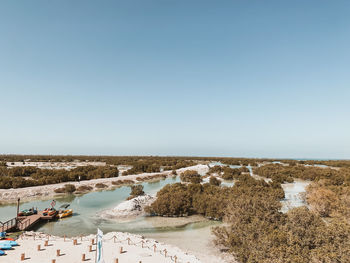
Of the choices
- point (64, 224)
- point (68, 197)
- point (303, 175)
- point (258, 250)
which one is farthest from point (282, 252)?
point (303, 175)

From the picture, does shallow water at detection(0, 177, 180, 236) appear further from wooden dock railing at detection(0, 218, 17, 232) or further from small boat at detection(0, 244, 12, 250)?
small boat at detection(0, 244, 12, 250)

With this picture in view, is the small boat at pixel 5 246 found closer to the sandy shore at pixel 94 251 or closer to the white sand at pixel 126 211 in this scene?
the sandy shore at pixel 94 251

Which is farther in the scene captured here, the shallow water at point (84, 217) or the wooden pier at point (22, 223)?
the shallow water at point (84, 217)

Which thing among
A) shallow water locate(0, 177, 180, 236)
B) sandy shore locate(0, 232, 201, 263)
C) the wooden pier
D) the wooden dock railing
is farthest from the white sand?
the wooden dock railing

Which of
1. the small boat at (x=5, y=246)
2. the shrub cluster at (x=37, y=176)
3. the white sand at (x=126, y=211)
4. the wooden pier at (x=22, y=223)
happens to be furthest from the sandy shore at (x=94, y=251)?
the shrub cluster at (x=37, y=176)

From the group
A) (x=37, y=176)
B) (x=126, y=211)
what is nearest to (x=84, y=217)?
(x=126, y=211)

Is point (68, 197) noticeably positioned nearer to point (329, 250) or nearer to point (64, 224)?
point (64, 224)

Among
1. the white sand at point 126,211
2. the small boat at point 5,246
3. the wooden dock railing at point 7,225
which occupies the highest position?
the small boat at point 5,246
